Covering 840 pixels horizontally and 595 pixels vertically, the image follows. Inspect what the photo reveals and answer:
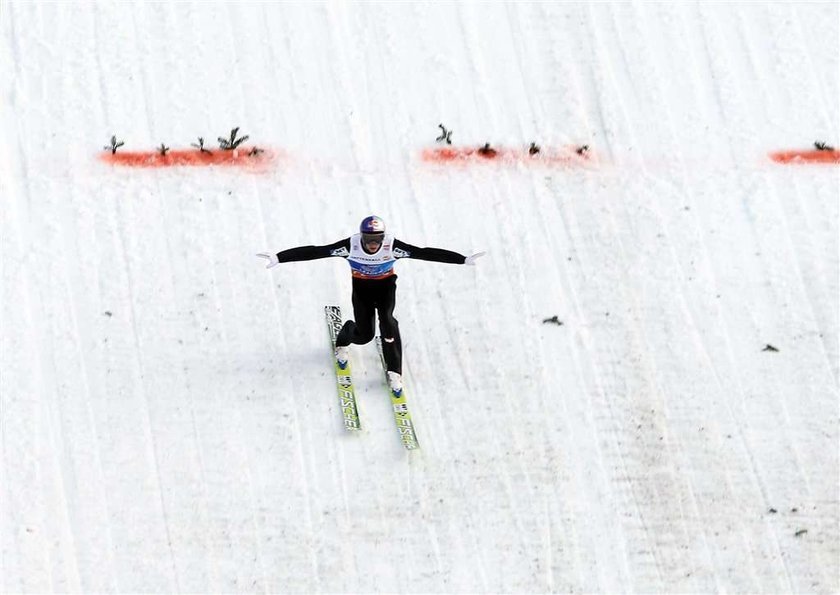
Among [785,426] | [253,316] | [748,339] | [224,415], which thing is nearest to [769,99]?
[748,339]

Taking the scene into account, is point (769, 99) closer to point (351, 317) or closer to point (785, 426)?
point (785, 426)

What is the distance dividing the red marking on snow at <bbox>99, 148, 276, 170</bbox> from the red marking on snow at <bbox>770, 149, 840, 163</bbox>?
4.83m

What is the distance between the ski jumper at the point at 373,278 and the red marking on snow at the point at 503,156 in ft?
6.35

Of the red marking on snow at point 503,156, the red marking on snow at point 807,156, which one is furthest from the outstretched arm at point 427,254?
the red marking on snow at point 807,156

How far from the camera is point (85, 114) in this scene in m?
8.62

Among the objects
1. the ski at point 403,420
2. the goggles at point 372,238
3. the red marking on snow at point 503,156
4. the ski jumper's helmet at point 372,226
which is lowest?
the ski at point 403,420

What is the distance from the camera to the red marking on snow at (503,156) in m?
8.73

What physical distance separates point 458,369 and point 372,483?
120 cm

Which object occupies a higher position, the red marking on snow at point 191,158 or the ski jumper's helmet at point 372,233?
the red marking on snow at point 191,158

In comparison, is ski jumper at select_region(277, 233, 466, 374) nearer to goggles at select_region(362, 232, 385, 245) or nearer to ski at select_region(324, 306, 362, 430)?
goggles at select_region(362, 232, 385, 245)

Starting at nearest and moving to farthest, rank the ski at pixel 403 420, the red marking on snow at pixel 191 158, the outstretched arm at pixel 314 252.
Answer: the outstretched arm at pixel 314 252 → the ski at pixel 403 420 → the red marking on snow at pixel 191 158

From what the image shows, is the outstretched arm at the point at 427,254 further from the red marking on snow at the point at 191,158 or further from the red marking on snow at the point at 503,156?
the red marking on snow at the point at 191,158

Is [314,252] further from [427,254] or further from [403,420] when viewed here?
[403,420]

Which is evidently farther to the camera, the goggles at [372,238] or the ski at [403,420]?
the ski at [403,420]
